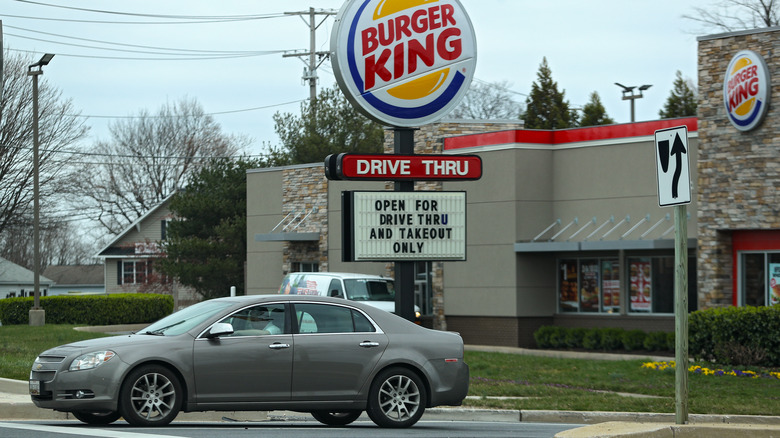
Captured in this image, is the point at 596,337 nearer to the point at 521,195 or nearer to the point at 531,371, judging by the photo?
the point at 521,195

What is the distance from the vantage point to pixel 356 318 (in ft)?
41.3

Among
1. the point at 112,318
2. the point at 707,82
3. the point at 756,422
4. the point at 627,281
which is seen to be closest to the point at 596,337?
the point at 627,281

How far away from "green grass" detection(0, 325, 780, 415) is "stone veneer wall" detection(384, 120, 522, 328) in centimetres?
704

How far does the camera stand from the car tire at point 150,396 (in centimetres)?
1130

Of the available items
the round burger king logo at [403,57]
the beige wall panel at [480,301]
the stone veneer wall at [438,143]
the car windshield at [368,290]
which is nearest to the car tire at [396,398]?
the round burger king logo at [403,57]

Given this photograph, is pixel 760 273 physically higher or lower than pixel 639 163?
lower

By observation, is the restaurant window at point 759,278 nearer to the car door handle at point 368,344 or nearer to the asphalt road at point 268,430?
the asphalt road at point 268,430

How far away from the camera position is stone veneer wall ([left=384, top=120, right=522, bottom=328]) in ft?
105

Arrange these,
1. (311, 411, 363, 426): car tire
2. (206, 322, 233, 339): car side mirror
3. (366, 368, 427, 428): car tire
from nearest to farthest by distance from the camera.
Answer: (206, 322, 233, 339): car side mirror → (366, 368, 427, 428): car tire → (311, 411, 363, 426): car tire

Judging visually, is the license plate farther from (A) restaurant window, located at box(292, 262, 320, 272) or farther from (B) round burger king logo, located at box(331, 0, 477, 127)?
(A) restaurant window, located at box(292, 262, 320, 272)

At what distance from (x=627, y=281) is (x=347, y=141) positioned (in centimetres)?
3041

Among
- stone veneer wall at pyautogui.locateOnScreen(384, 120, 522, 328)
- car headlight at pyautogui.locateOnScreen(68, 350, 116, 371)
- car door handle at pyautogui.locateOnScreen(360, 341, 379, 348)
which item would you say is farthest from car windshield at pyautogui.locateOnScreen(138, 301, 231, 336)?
stone veneer wall at pyautogui.locateOnScreen(384, 120, 522, 328)

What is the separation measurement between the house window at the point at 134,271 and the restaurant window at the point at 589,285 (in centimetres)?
3711

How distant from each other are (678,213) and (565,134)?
19731 millimetres
